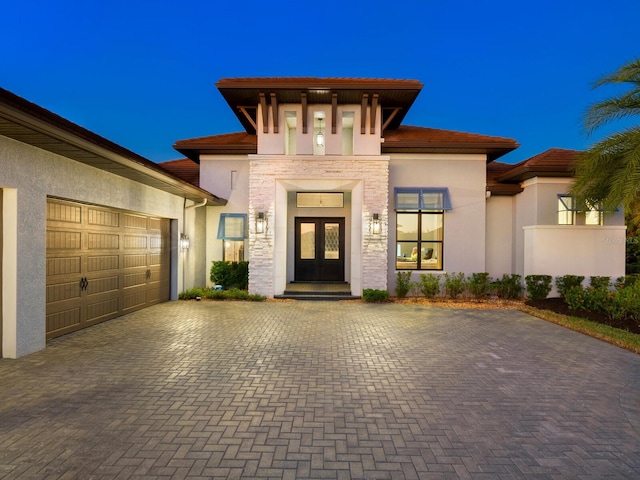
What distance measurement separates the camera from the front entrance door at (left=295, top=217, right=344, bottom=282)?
47.4 feet

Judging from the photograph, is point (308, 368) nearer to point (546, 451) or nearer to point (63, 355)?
point (546, 451)

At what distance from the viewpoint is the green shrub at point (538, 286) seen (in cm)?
1134

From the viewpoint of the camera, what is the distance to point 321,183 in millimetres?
Result: 11852

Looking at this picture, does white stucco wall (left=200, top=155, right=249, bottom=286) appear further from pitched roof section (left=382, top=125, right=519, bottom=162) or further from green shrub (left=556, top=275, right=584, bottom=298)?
green shrub (left=556, top=275, right=584, bottom=298)

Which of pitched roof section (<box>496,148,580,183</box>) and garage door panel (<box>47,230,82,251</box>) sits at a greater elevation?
pitched roof section (<box>496,148,580,183</box>)

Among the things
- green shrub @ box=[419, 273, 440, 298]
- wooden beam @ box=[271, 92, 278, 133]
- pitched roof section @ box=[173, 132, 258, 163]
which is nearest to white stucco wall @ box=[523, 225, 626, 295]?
green shrub @ box=[419, 273, 440, 298]

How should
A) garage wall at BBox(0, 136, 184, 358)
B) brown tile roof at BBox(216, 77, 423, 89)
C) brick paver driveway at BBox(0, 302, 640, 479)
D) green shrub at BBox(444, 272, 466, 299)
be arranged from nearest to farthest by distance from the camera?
brick paver driveway at BBox(0, 302, 640, 479), garage wall at BBox(0, 136, 184, 358), brown tile roof at BBox(216, 77, 423, 89), green shrub at BBox(444, 272, 466, 299)

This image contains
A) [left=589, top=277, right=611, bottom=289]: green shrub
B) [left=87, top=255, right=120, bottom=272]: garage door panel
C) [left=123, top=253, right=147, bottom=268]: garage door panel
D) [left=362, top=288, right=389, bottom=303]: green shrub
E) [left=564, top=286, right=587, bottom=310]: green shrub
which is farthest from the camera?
[left=362, top=288, right=389, bottom=303]: green shrub

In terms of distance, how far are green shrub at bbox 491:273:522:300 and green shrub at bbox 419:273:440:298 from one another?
6.81 feet

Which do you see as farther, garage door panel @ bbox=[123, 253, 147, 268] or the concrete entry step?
the concrete entry step

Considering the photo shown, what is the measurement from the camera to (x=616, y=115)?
8180 millimetres

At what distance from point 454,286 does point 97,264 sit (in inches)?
418

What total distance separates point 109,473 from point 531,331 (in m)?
8.28

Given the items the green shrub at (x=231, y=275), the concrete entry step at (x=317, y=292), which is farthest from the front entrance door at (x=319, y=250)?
the green shrub at (x=231, y=275)
